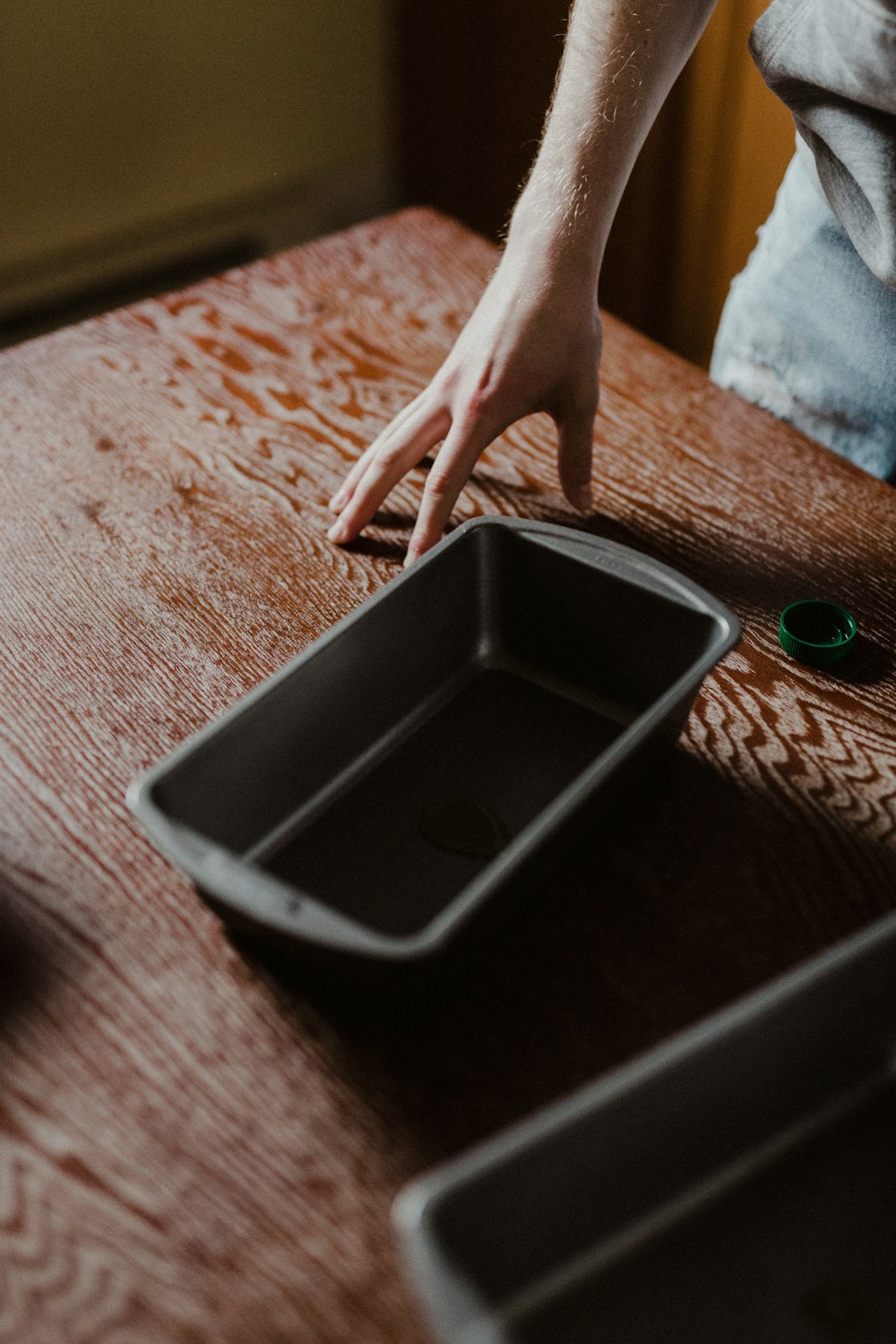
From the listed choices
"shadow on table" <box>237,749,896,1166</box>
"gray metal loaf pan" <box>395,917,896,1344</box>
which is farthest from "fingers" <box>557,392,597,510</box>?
"gray metal loaf pan" <box>395,917,896,1344</box>

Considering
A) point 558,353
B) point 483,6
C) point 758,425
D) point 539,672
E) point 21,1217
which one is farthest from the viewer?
point 483,6

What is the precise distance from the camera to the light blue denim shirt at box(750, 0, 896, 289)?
984mm

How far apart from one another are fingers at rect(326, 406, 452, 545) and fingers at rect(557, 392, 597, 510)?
0.36 ft

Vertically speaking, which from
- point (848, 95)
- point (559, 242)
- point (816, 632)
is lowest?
point (816, 632)

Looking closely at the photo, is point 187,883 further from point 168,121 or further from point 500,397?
point 168,121

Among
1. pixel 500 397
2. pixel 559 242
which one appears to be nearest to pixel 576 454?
pixel 500 397

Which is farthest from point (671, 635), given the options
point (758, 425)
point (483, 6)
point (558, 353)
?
point (483, 6)

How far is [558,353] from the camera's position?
1071mm

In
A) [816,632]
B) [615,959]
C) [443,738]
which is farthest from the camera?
[816,632]

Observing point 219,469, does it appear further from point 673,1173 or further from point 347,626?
point 673,1173

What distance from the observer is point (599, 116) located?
1113 millimetres

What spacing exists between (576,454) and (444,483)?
142 millimetres

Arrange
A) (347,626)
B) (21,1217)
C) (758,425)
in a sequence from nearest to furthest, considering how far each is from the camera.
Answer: (21,1217) → (347,626) → (758,425)

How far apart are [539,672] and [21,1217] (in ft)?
1.74
